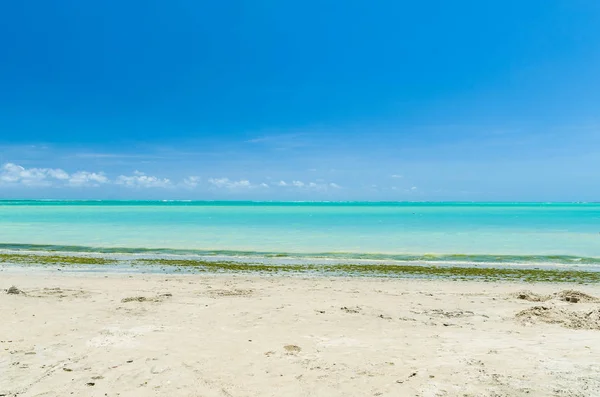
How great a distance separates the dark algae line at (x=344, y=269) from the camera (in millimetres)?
18062

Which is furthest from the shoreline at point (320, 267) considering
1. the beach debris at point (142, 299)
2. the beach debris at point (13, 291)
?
the beach debris at point (142, 299)

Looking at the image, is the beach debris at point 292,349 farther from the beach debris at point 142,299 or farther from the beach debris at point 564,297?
the beach debris at point 564,297

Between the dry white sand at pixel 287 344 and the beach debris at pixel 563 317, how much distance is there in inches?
2.4

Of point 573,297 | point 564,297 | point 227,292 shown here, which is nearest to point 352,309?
point 227,292

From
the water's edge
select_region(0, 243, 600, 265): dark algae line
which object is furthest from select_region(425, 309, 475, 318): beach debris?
select_region(0, 243, 600, 265): dark algae line

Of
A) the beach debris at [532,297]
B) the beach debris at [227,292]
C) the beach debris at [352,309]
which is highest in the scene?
the beach debris at [532,297]

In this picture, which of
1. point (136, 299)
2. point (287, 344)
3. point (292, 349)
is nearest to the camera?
point (292, 349)

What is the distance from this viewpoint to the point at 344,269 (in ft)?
66.1

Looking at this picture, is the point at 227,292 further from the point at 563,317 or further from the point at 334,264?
the point at 334,264

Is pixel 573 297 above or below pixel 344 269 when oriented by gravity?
above

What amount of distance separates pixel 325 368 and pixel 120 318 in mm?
5260

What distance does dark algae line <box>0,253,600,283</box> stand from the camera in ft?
59.3

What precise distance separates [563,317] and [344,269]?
11.1 meters

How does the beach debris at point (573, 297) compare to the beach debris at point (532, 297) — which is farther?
the beach debris at point (532, 297)
